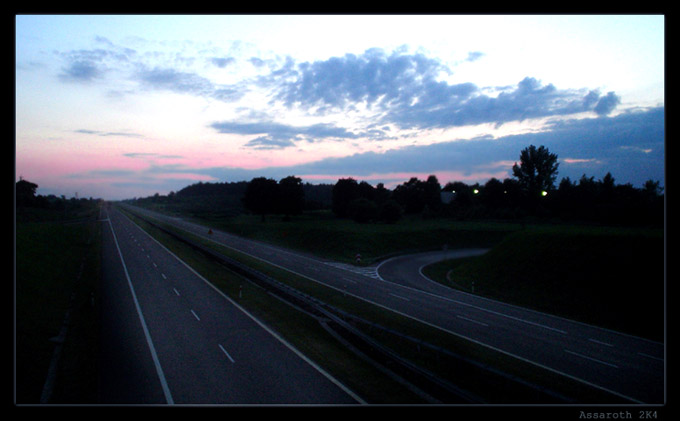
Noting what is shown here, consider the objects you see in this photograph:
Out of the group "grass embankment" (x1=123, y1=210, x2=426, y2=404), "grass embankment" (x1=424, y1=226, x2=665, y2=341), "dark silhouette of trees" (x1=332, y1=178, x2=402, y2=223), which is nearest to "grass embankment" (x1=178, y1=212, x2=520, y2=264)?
"dark silhouette of trees" (x1=332, y1=178, x2=402, y2=223)

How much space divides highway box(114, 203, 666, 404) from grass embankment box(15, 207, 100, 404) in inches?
509

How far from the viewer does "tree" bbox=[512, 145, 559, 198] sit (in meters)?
26.3

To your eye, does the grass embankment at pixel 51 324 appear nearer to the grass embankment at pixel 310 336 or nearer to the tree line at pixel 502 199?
the grass embankment at pixel 310 336

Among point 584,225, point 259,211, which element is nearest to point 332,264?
point 584,225

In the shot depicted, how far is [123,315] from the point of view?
61.7 feet

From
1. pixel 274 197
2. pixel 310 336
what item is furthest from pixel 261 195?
pixel 310 336

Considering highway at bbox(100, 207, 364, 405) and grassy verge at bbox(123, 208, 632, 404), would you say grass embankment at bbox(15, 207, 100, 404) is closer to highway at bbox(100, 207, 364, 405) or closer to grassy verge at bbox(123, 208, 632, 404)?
highway at bbox(100, 207, 364, 405)

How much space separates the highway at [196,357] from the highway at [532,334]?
25.9 feet

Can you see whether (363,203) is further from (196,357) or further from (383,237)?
(196,357)

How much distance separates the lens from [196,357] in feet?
43.0

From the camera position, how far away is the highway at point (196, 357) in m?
10.1

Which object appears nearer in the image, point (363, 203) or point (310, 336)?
point (310, 336)

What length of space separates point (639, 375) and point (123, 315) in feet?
69.6

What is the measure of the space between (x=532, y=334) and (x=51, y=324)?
20696 millimetres
